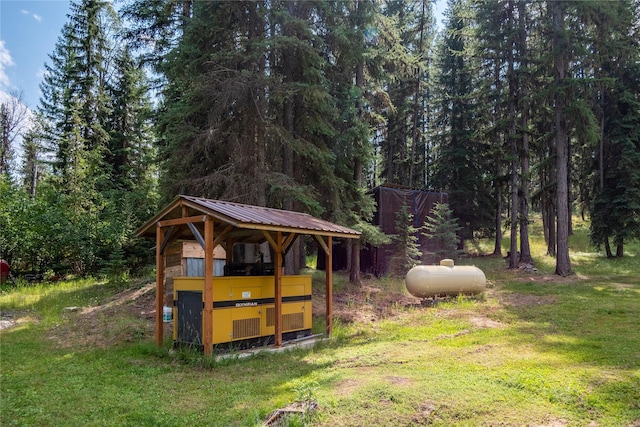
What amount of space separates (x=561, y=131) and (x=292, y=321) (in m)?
13.5

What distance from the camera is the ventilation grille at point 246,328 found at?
671cm

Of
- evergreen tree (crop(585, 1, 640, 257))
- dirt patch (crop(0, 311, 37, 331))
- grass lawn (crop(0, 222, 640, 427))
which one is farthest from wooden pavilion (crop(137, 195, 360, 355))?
evergreen tree (crop(585, 1, 640, 257))

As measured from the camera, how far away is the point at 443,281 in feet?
37.0

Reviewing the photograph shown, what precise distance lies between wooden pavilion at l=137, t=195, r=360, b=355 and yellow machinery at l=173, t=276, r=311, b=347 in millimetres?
144

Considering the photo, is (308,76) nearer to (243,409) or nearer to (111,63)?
(243,409)

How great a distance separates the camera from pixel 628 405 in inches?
158

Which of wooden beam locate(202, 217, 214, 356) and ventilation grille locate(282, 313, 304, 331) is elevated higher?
wooden beam locate(202, 217, 214, 356)

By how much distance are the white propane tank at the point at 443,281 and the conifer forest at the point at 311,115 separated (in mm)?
1834

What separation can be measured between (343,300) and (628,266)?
14.0 meters

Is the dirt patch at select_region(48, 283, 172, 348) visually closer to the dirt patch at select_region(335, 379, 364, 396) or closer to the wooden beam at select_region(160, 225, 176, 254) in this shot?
the wooden beam at select_region(160, 225, 176, 254)

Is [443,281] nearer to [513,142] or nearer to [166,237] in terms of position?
[166,237]

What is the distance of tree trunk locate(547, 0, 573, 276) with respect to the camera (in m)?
15.3

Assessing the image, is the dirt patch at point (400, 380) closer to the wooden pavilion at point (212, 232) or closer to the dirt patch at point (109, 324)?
the wooden pavilion at point (212, 232)

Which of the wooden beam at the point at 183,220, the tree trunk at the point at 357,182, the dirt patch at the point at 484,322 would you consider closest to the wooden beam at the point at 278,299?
the wooden beam at the point at 183,220
